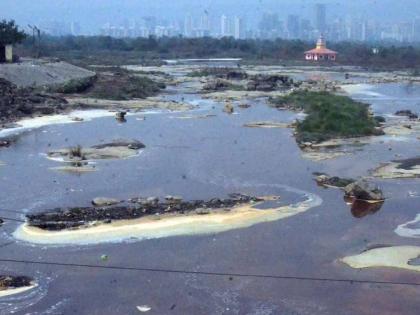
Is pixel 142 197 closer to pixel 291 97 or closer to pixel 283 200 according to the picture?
pixel 283 200

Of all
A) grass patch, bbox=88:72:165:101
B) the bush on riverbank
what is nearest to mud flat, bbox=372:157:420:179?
the bush on riverbank

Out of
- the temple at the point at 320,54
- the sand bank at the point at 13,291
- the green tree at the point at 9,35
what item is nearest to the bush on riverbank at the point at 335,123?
the sand bank at the point at 13,291

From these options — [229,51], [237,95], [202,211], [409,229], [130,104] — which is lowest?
[409,229]

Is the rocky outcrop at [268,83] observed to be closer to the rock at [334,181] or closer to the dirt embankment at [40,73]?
the dirt embankment at [40,73]

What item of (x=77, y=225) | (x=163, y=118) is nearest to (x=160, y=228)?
(x=77, y=225)

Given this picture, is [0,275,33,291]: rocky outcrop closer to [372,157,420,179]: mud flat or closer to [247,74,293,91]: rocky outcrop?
Answer: [372,157,420,179]: mud flat

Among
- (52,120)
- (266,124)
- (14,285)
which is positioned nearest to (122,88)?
(52,120)

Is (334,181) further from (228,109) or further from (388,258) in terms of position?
(228,109)
